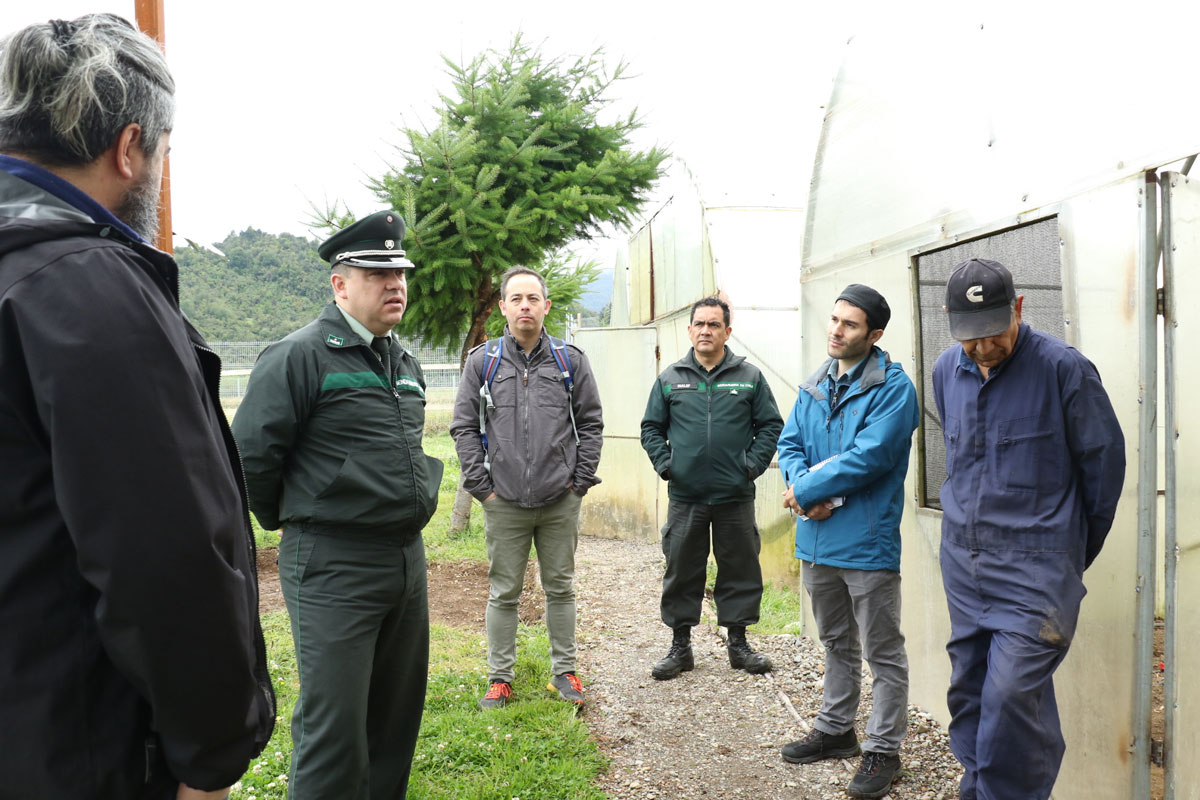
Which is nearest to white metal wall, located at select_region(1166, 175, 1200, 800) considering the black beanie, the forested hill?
the black beanie

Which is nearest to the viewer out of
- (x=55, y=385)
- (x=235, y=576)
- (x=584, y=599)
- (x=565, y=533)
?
(x=55, y=385)

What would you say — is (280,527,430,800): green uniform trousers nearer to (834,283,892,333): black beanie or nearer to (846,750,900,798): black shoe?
(846,750,900,798): black shoe

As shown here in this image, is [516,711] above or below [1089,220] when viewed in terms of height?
below

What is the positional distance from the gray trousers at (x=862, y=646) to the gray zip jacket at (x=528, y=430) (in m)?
1.45

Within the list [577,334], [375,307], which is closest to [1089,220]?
[375,307]

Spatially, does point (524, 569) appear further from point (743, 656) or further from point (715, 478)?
point (743, 656)

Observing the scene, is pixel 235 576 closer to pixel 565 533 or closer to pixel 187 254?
pixel 565 533

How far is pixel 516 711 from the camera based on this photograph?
185 inches

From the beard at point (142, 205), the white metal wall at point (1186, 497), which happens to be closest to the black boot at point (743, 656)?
the white metal wall at point (1186, 497)

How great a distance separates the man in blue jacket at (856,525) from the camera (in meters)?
3.96

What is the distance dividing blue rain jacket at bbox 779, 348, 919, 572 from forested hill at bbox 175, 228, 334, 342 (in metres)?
43.5

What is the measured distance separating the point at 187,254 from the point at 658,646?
51.7m

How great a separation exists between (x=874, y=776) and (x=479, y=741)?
74.0 inches

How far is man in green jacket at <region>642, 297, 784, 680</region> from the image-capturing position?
5.50 meters
